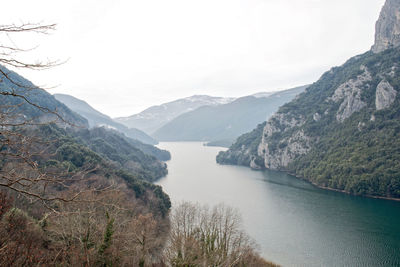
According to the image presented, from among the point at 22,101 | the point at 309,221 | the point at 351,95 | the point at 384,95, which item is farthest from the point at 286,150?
the point at 22,101

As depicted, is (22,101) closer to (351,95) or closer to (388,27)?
(351,95)

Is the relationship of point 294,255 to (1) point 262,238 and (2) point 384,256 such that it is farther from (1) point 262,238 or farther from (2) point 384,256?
(2) point 384,256

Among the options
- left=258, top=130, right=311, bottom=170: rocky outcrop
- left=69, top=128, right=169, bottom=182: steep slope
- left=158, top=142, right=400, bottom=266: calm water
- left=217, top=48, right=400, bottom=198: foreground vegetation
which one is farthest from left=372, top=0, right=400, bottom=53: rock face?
left=69, top=128, right=169, bottom=182: steep slope

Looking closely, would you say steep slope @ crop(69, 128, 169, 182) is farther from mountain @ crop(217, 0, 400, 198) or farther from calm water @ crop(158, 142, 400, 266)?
mountain @ crop(217, 0, 400, 198)

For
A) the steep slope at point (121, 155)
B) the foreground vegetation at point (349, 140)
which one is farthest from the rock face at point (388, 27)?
the steep slope at point (121, 155)

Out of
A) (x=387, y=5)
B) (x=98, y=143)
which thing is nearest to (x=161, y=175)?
(x=98, y=143)

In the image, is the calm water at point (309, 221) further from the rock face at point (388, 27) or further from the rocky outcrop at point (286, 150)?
the rock face at point (388, 27)
